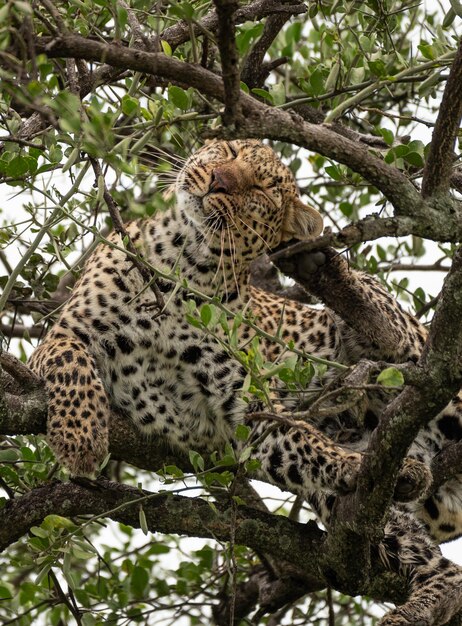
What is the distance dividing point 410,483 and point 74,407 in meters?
1.65

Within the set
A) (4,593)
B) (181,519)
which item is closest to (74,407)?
(181,519)

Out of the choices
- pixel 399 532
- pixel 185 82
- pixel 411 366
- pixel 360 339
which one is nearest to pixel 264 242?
pixel 360 339

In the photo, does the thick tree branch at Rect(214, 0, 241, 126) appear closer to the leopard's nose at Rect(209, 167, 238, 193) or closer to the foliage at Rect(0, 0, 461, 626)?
the foliage at Rect(0, 0, 461, 626)

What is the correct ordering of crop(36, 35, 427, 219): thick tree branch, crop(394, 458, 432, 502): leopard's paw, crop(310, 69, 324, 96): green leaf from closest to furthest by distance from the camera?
crop(36, 35, 427, 219): thick tree branch
crop(310, 69, 324, 96): green leaf
crop(394, 458, 432, 502): leopard's paw

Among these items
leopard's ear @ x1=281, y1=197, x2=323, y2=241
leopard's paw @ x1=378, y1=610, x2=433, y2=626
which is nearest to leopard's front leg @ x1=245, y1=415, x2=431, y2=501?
leopard's paw @ x1=378, y1=610, x2=433, y2=626

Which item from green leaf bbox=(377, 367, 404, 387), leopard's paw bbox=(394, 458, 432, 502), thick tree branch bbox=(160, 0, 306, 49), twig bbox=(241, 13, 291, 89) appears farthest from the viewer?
twig bbox=(241, 13, 291, 89)

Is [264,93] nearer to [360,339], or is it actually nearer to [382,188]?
[382,188]

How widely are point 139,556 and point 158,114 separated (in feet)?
13.2

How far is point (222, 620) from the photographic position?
686 cm

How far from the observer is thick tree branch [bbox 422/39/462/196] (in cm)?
376

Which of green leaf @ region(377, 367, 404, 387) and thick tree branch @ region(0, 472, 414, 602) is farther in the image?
thick tree branch @ region(0, 472, 414, 602)

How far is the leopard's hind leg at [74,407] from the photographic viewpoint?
5367mm

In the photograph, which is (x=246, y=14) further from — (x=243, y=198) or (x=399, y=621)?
(x=399, y=621)

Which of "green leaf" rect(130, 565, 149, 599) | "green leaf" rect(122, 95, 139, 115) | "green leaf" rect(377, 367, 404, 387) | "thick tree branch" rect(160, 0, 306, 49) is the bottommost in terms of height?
"green leaf" rect(130, 565, 149, 599)
